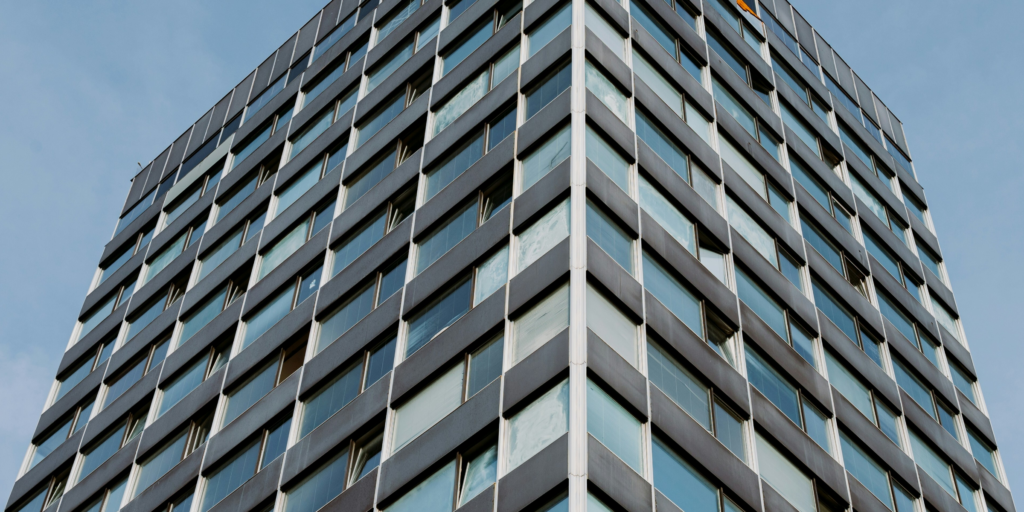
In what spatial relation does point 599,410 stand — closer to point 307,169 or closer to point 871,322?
point 871,322

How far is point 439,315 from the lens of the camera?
36125 mm

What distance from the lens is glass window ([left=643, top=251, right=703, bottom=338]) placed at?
35406 millimetres

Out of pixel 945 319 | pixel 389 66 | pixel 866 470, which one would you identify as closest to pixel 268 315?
pixel 389 66

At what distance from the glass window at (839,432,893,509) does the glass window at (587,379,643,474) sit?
34.7ft

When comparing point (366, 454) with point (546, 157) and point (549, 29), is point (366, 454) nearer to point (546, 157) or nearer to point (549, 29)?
point (546, 157)

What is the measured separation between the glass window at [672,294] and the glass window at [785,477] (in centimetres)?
373

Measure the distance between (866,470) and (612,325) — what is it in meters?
11.6

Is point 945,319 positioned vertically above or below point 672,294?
above

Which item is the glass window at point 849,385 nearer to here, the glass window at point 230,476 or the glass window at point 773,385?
the glass window at point 773,385

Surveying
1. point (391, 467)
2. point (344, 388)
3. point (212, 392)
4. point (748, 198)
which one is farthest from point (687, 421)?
point (212, 392)

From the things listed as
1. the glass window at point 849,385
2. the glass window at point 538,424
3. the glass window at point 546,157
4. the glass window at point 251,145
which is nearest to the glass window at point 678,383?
the glass window at point 538,424

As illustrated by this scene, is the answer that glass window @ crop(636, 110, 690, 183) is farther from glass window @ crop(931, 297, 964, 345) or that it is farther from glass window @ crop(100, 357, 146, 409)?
glass window @ crop(100, 357, 146, 409)

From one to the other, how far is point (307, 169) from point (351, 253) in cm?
880

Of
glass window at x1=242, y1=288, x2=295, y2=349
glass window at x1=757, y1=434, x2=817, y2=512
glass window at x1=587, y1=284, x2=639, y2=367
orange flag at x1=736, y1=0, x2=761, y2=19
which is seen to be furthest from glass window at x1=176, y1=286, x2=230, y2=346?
orange flag at x1=736, y1=0, x2=761, y2=19
